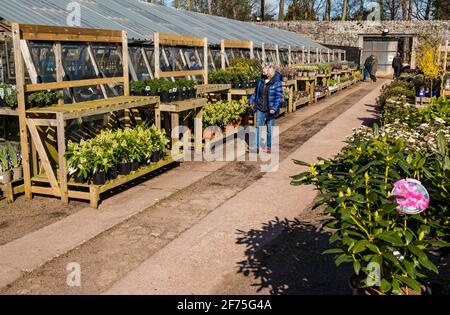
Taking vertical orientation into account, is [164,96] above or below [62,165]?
above

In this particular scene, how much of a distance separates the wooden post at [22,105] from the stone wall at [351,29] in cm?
3108

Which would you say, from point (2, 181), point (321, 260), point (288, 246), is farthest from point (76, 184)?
point (321, 260)

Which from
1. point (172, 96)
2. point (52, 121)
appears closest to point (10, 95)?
point (52, 121)

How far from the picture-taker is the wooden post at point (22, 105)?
18.9ft

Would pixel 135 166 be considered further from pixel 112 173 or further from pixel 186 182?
pixel 186 182

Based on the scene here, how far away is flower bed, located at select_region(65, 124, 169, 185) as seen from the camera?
6.07 metres

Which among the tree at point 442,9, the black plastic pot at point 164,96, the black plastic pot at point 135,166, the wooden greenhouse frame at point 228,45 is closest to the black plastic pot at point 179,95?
the black plastic pot at point 164,96

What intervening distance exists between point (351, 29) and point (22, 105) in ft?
104

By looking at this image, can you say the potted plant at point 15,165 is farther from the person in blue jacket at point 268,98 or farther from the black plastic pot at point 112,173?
the person in blue jacket at point 268,98

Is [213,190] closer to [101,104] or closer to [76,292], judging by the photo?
[101,104]

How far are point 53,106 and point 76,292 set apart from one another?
339 cm

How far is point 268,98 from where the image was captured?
30.5 ft

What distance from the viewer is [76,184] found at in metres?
6.14

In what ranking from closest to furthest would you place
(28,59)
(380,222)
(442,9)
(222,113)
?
1. (380,222)
2. (28,59)
3. (222,113)
4. (442,9)
